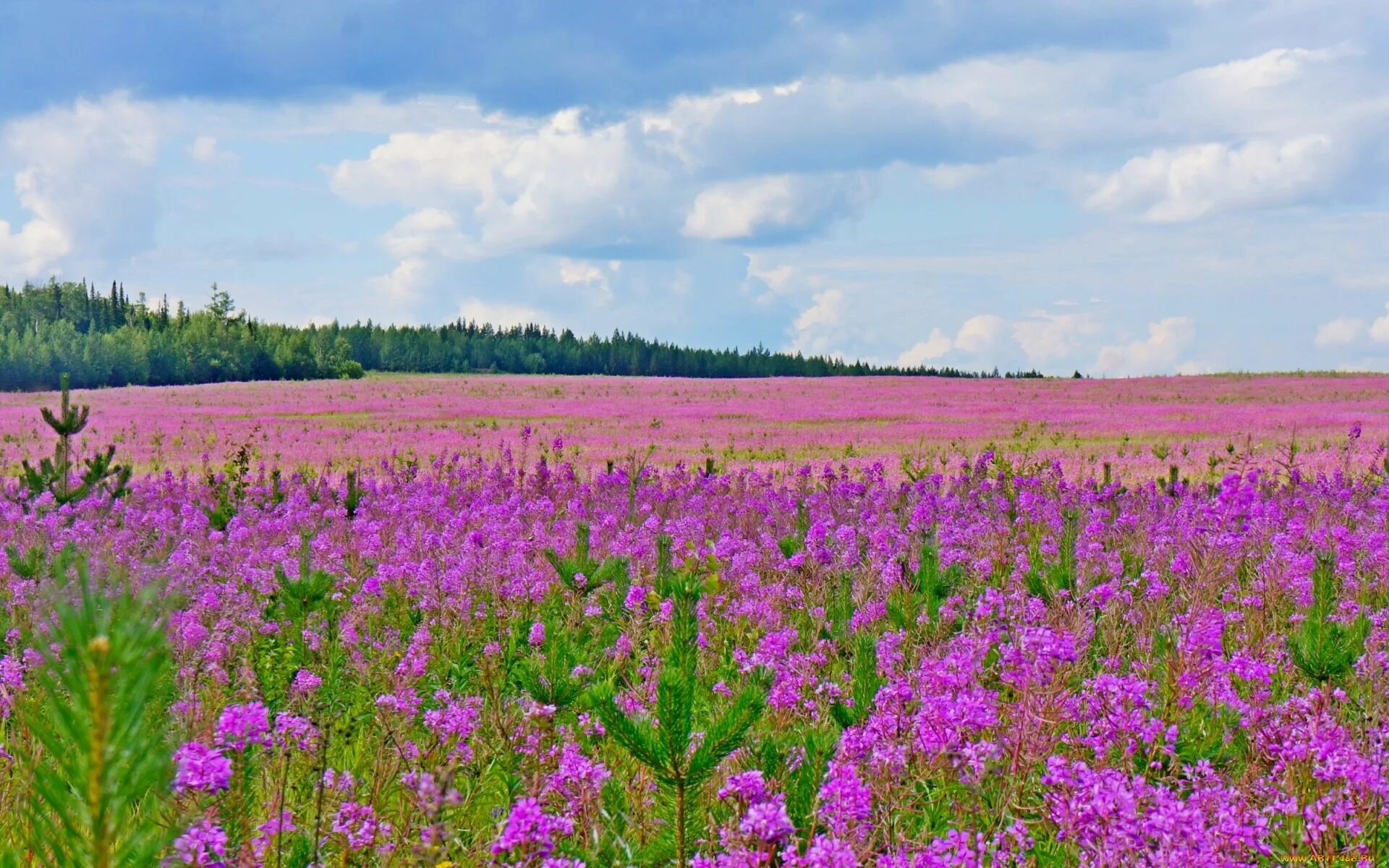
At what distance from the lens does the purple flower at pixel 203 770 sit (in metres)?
2.19

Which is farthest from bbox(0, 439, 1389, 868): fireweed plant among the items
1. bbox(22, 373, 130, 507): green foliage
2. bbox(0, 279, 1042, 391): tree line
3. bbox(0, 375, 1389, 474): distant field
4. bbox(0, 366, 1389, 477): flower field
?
bbox(0, 279, 1042, 391): tree line

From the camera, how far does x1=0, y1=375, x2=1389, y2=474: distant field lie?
2256 cm

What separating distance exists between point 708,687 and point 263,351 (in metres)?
110

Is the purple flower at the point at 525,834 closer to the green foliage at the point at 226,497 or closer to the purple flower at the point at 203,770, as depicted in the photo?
the purple flower at the point at 203,770

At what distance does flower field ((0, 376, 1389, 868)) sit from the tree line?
305 feet

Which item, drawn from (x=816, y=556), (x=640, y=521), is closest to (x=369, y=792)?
(x=816, y=556)

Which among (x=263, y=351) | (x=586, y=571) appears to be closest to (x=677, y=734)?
(x=586, y=571)

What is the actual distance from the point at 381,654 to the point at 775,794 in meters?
3.27

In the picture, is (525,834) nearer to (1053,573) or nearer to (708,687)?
(708,687)

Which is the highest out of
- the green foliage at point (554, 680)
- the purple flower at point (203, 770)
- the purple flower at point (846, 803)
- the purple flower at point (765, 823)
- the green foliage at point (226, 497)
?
the purple flower at point (203, 770)

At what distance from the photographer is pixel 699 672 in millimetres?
5164

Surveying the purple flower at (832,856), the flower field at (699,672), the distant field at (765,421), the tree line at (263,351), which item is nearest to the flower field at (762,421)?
the distant field at (765,421)

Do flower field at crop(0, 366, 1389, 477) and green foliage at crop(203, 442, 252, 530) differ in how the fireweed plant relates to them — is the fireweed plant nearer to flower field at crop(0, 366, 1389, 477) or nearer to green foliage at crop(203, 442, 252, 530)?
green foliage at crop(203, 442, 252, 530)

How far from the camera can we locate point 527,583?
22.2 feet
